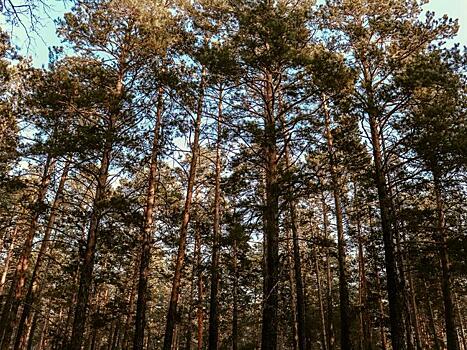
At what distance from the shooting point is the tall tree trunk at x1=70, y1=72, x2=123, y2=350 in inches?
415

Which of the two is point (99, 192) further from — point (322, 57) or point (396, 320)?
point (396, 320)

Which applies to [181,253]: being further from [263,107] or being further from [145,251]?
[263,107]

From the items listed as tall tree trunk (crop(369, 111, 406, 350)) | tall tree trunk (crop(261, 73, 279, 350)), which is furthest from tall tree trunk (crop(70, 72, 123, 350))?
tall tree trunk (crop(369, 111, 406, 350))

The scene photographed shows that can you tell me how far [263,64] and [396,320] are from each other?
769 centimetres

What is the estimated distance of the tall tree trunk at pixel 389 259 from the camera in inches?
389

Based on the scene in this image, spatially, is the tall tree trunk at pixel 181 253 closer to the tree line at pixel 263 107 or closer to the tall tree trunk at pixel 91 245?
the tree line at pixel 263 107

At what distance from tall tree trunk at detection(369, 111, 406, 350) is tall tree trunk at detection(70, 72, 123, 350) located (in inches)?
307

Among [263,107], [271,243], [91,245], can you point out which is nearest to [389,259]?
[271,243]

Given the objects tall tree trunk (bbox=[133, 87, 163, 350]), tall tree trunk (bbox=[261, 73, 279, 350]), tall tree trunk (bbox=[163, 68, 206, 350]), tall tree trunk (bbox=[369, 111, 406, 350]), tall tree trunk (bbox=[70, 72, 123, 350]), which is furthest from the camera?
tall tree trunk (bbox=[163, 68, 206, 350])

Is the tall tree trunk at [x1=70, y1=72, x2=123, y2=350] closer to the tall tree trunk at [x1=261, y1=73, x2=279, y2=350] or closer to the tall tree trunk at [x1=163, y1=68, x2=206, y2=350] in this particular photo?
the tall tree trunk at [x1=163, y1=68, x2=206, y2=350]

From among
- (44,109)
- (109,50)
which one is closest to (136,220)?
(44,109)

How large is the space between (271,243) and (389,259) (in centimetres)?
326

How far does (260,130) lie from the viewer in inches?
418

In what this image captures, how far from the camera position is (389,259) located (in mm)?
10609
